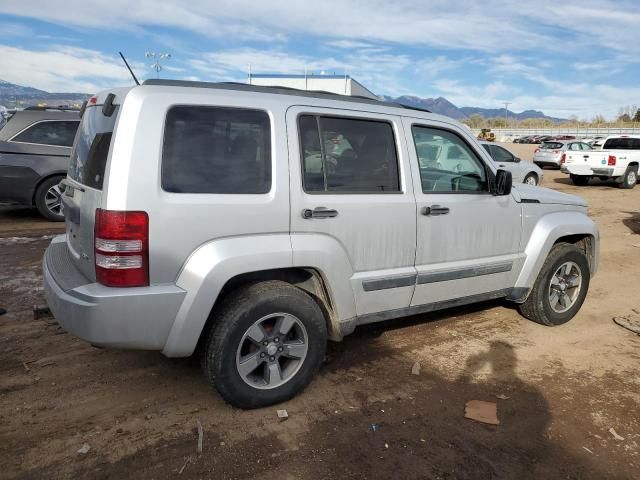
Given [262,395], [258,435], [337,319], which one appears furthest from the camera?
[337,319]

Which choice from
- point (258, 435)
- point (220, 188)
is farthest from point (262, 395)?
point (220, 188)

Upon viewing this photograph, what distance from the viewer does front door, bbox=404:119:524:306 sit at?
3721 millimetres

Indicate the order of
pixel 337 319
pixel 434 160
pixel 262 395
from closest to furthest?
pixel 262 395 < pixel 337 319 < pixel 434 160

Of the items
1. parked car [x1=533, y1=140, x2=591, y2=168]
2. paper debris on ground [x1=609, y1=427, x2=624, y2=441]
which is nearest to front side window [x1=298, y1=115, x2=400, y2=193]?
paper debris on ground [x1=609, y1=427, x2=624, y2=441]

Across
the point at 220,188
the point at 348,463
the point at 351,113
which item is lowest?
the point at 348,463

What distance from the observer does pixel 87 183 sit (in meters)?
2.99

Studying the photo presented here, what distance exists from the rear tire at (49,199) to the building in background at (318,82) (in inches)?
821

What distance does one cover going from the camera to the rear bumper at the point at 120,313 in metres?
2.68

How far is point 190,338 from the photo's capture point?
9.45 feet

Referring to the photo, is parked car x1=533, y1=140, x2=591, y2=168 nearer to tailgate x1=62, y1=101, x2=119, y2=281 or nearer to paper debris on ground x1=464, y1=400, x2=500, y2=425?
paper debris on ground x1=464, y1=400, x2=500, y2=425

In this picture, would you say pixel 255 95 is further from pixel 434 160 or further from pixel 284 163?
pixel 434 160

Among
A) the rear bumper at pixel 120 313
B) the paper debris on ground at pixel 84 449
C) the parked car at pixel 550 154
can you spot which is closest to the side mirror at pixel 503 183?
the rear bumper at pixel 120 313

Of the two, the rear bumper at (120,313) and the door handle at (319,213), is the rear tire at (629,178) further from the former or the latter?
the rear bumper at (120,313)

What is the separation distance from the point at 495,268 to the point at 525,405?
117 cm
